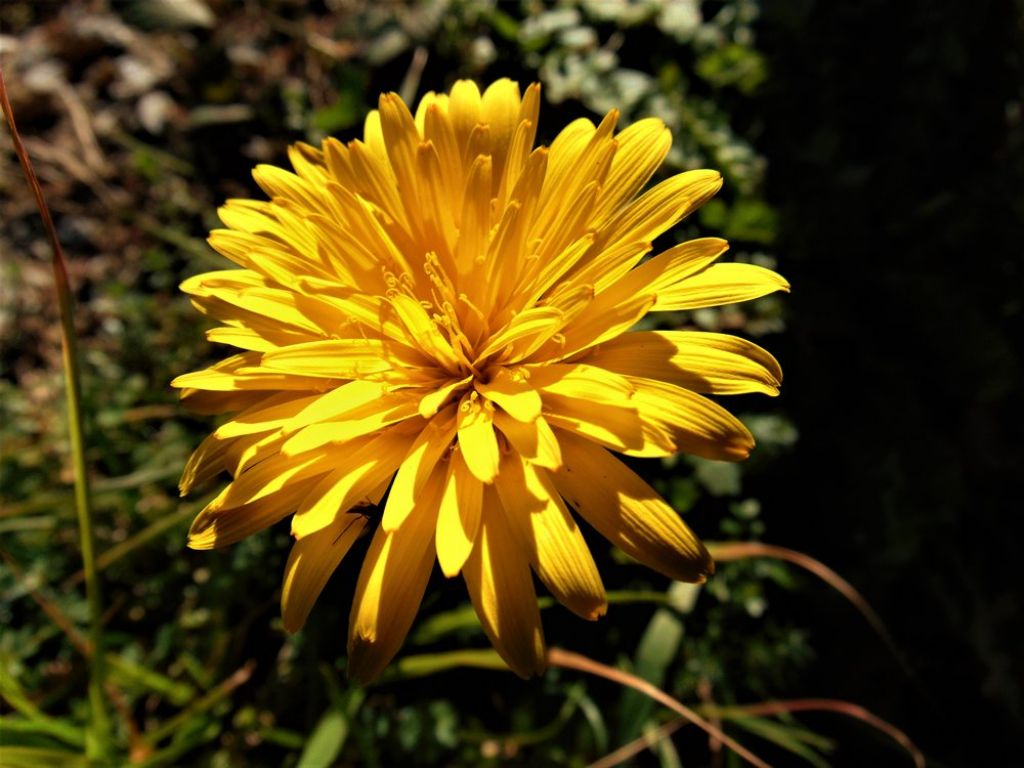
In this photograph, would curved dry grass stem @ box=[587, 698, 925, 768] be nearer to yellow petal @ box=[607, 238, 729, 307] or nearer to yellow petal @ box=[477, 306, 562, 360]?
yellow petal @ box=[477, 306, 562, 360]

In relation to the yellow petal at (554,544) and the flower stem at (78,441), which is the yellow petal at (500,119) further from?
the flower stem at (78,441)

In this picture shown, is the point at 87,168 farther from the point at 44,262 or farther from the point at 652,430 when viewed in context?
the point at 652,430

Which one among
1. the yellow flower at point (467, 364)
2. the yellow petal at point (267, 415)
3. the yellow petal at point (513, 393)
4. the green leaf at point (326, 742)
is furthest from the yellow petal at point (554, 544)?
the green leaf at point (326, 742)

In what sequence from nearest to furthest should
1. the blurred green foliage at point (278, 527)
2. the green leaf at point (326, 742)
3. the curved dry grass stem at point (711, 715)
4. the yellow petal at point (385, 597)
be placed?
the yellow petal at point (385, 597) → the green leaf at point (326, 742) → the curved dry grass stem at point (711, 715) → the blurred green foliage at point (278, 527)

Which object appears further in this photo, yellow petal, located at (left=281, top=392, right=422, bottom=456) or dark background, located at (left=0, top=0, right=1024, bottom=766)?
dark background, located at (left=0, top=0, right=1024, bottom=766)

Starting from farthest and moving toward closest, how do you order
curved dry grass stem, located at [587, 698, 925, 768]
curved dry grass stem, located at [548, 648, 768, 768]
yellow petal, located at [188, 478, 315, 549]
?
curved dry grass stem, located at [587, 698, 925, 768] < curved dry grass stem, located at [548, 648, 768, 768] < yellow petal, located at [188, 478, 315, 549]

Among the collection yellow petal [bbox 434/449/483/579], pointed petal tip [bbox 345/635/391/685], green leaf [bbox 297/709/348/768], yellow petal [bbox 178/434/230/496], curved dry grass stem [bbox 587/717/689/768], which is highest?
yellow petal [bbox 178/434/230/496]

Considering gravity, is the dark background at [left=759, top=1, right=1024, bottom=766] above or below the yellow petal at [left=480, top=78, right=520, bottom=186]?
below

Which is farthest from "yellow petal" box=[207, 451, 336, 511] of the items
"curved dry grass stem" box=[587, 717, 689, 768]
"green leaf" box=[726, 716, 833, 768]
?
"green leaf" box=[726, 716, 833, 768]

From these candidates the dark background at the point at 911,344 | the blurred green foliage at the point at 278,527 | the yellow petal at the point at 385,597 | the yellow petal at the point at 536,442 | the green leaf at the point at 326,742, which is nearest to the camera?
the yellow petal at the point at 536,442
